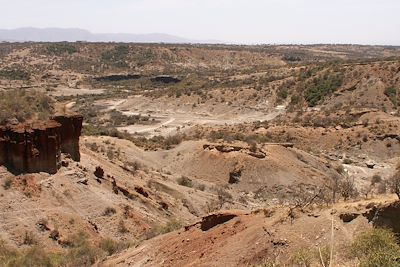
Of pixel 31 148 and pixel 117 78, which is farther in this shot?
pixel 117 78

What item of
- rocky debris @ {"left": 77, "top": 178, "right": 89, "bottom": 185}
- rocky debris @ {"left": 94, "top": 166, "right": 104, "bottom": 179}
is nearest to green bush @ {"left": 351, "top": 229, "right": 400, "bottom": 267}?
rocky debris @ {"left": 77, "top": 178, "right": 89, "bottom": 185}

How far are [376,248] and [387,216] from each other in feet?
4.74

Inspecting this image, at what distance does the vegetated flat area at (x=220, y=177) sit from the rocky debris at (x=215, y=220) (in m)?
0.03

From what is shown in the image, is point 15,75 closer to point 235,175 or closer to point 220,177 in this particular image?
point 220,177

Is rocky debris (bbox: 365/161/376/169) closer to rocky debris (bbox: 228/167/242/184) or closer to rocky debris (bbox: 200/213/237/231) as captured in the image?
rocky debris (bbox: 228/167/242/184)

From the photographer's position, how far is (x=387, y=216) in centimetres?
1118

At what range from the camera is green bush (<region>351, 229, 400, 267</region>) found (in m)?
9.10

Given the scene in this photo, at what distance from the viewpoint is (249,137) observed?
4134 cm

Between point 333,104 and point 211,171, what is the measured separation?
32.7 metres

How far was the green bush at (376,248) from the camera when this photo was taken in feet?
29.9

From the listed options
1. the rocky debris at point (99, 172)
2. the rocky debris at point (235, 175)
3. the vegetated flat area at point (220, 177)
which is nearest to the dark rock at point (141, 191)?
the vegetated flat area at point (220, 177)

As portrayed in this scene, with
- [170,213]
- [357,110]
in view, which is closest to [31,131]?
[170,213]

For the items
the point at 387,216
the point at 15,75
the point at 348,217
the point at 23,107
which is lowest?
the point at 15,75

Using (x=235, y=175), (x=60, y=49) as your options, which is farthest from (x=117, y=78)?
(x=235, y=175)
